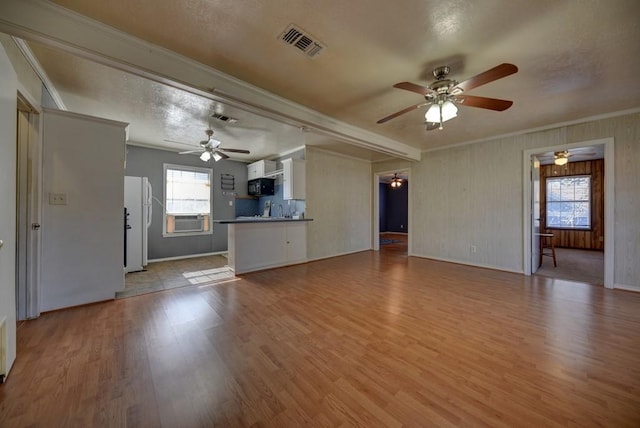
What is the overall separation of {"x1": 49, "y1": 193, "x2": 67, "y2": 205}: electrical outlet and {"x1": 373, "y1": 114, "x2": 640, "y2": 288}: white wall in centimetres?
614

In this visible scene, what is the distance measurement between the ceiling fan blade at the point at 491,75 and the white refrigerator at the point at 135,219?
5052mm

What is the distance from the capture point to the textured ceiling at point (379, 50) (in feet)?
5.67

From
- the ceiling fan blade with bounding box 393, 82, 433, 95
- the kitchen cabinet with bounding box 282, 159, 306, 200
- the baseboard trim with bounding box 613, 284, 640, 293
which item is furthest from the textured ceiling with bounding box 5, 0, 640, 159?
the baseboard trim with bounding box 613, 284, 640, 293

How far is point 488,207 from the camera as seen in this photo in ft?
15.6

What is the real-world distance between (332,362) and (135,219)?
436cm

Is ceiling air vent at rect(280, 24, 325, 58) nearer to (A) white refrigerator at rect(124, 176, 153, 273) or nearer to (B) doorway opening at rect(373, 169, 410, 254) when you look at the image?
(A) white refrigerator at rect(124, 176, 153, 273)

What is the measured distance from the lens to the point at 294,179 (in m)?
5.13

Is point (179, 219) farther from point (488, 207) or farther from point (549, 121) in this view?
point (549, 121)

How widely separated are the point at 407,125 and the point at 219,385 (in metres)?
4.19

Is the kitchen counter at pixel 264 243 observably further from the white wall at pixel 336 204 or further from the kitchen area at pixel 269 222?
the white wall at pixel 336 204

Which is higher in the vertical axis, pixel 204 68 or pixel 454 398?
pixel 204 68

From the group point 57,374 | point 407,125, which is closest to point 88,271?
point 57,374

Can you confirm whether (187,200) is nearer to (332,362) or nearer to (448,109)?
(332,362)

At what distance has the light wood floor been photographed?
1.36 m
